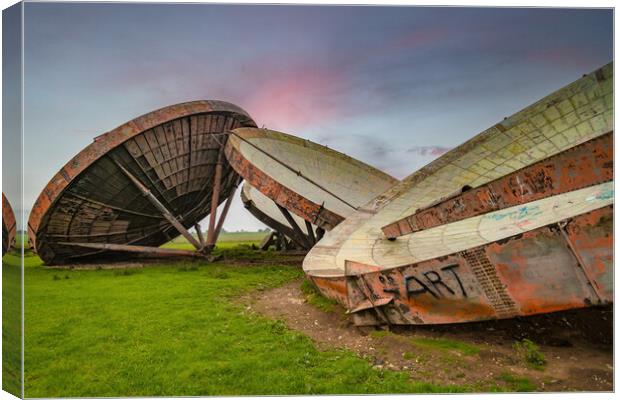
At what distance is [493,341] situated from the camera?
18.4 feet

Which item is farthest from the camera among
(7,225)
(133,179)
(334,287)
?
(133,179)

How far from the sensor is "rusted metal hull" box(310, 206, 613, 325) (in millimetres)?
4203

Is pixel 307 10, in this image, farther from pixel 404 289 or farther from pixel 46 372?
pixel 46 372

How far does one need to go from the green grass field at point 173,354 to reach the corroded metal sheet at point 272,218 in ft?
19.0

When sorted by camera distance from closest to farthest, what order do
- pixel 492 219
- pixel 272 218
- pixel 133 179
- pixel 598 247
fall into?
1. pixel 598 247
2. pixel 492 219
3. pixel 133 179
4. pixel 272 218

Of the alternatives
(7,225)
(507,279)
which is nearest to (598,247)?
(507,279)

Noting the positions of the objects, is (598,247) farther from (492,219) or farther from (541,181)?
(492,219)

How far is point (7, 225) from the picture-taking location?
5828 mm

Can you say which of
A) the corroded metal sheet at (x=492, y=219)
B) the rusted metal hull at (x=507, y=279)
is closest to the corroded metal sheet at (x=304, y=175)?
the corroded metal sheet at (x=492, y=219)

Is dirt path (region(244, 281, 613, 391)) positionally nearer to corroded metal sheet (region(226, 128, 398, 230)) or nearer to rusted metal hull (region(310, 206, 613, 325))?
rusted metal hull (region(310, 206, 613, 325))

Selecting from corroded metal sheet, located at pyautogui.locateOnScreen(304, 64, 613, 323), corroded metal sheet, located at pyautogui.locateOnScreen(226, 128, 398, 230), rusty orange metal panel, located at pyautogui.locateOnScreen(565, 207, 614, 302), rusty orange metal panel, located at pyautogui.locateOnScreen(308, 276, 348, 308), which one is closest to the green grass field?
rusty orange metal panel, located at pyautogui.locateOnScreen(308, 276, 348, 308)

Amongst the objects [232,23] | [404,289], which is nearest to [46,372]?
[404,289]

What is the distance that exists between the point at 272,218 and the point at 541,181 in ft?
40.3

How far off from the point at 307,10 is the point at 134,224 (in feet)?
40.6
